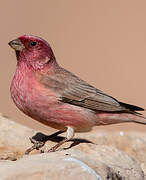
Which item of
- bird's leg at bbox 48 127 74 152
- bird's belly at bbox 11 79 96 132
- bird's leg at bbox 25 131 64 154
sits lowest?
bird's leg at bbox 25 131 64 154

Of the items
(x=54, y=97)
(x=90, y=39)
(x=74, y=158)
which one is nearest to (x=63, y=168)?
(x=74, y=158)

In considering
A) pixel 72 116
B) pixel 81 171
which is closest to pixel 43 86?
pixel 72 116

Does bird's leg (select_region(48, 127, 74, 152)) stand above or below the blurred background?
below

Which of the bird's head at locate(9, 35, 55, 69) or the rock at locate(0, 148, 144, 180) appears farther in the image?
the bird's head at locate(9, 35, 55, 69)

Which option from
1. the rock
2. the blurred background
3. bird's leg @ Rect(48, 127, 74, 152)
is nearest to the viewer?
the rock

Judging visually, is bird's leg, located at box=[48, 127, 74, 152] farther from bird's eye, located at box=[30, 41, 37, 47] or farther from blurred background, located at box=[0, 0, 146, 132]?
blurred background, located at box=[0, 0, 146, 132]

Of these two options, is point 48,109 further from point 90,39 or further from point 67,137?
point 90,39

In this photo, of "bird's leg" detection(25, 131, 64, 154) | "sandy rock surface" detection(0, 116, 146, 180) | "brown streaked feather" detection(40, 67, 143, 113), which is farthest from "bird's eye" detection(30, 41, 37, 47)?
"bird's leg" detection(25, 131, 64, 154)
